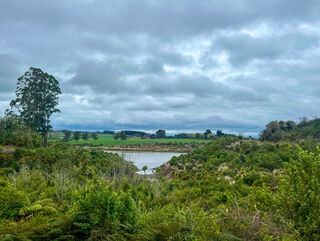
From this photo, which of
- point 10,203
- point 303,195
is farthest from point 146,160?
point 303,195

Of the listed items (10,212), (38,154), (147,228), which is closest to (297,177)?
(147,228)

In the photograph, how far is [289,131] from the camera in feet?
155

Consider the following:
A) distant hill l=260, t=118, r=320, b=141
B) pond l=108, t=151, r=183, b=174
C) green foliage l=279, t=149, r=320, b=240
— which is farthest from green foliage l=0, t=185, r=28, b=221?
distant hill l=260, t=118, r=320, b=141

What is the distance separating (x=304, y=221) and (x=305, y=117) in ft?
188

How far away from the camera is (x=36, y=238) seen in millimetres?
6145

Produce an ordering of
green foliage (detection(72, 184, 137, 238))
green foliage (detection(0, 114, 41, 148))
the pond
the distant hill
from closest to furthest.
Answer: green foliage (detection(72, 184, 137, 238)), green foliage (detection(0, 114, 41, 148)), the pond, the distant hill

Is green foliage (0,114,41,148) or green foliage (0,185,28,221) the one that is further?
green foliage (0,114,41,148)

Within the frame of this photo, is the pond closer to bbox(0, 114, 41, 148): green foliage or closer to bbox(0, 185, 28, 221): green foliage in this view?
bbox(0, 114, 41, 148): green foliage

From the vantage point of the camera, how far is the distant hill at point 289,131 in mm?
42781

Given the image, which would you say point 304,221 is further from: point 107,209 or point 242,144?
point 242,144

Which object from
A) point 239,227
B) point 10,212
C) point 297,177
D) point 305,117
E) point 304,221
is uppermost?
point 305,117

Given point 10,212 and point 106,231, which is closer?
point 106,231

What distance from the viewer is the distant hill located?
4278 centimetres

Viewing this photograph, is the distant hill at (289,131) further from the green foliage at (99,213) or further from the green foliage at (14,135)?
the green foliage at (99,213)
